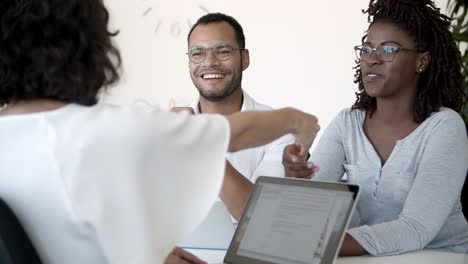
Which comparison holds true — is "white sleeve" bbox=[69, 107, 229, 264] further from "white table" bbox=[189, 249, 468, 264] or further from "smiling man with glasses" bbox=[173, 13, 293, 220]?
"smiling man with glasses" bbox=[173, 13, 293, 220]

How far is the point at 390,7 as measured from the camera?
195 centimetres

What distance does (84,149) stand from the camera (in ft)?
2.85

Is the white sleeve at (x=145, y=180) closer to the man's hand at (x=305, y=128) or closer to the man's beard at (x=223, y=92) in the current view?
the man's hand at (x=305, y=128)

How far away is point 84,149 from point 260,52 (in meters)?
2.89

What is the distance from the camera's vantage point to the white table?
4.65ft

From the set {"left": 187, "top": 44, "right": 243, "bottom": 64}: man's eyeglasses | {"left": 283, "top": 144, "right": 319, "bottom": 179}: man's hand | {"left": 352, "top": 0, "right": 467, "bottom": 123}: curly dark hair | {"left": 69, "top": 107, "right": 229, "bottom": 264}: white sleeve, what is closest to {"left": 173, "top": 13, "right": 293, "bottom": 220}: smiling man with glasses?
{"left": 187, "top": 44, "right": 243, "bottom": 64}: man's eyeglasses

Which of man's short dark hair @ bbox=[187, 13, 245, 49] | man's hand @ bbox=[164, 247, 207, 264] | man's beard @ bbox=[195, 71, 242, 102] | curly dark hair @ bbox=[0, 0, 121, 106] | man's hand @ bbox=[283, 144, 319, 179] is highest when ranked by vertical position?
curly dark hair @ bbox=[0, 0, 121, 106]

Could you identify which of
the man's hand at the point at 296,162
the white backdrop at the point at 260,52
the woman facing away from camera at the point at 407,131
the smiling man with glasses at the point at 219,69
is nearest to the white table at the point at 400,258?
the woman facing away from camera at the point at 407,131

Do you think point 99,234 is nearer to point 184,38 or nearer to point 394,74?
point 394,74

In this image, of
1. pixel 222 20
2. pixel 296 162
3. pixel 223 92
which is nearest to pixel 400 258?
pixel 296 162

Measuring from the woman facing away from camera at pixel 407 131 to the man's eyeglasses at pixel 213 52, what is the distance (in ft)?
2.00

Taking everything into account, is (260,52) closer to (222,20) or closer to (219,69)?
(222,20)

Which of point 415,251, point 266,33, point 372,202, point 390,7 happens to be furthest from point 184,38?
point 415,251

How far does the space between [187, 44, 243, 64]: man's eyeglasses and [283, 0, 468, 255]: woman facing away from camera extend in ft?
2.00
